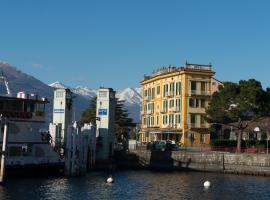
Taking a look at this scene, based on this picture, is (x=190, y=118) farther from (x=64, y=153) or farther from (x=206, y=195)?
(x=206, y=195)

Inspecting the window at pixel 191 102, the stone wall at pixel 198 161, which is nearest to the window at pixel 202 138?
the window at pixel 191 102

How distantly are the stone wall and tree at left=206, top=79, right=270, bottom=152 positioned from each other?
8.27m

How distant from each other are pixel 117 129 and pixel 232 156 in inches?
1699

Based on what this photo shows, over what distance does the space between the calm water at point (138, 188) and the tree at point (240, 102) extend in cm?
1787

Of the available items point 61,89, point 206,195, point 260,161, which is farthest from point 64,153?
point 260,161

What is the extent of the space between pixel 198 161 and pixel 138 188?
76.0 feet

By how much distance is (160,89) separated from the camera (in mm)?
119500

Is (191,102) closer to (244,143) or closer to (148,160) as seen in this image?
(244,143)

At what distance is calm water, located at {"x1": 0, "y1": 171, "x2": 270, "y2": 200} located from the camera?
4644 centimetres

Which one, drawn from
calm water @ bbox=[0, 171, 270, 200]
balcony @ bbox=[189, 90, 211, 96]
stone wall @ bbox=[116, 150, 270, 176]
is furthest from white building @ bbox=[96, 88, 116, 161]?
balcony @ bbox=[189, 90, 211, 96]

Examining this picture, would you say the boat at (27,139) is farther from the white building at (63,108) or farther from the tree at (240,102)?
the tree at (240,102)

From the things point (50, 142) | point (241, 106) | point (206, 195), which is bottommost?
point (206, 195)

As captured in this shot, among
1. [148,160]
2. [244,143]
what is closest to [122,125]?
[244,143]

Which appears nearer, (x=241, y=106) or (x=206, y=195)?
(x=206, y=195)
